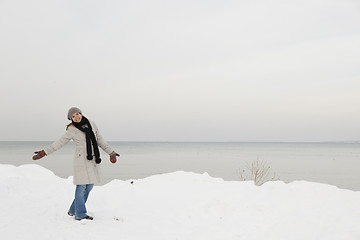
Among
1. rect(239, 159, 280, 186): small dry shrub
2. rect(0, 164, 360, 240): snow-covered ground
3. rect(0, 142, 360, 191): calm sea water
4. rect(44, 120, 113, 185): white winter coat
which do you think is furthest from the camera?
rect(0, 142, 360, 191): calm sea water

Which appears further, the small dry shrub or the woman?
the small dry shrub

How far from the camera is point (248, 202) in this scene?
21.5 ft

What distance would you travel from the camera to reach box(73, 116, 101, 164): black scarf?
16.8 ft

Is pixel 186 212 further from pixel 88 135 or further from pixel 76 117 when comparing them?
pixel 76 117

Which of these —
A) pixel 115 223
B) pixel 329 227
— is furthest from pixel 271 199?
pixel 115 223

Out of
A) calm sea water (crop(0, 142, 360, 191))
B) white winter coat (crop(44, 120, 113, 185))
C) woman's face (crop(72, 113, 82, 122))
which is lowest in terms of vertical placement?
calm sea water (crop(0, 142, 360, 191))

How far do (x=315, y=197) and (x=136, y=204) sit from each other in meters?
3.90

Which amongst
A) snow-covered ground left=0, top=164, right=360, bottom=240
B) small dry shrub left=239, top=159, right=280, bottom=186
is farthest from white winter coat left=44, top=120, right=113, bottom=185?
small dry shrub left=239, top=159, right=280, bottom=186

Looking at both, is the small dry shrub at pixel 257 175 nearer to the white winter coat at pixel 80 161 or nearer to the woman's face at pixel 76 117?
the white winter coat at pixel 80 161

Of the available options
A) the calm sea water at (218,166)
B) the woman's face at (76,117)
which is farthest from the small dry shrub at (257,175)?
the woman's face at (76,117)

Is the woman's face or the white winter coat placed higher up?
the woman's face

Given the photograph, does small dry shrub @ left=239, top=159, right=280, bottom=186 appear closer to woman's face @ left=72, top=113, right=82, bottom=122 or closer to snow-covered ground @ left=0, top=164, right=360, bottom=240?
snow-covered ground @ left=0, top=164, right=360, bottom=240

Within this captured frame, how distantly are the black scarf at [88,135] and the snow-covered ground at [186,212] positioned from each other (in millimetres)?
1102

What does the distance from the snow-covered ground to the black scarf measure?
110cm
